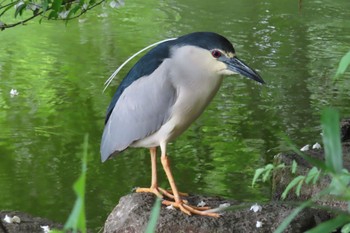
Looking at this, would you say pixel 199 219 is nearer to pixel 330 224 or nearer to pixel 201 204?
pixel 201 204

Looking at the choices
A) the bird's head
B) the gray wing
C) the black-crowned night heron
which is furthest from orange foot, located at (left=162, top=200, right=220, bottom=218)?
the bird's head

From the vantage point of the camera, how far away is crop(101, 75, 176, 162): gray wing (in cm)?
268

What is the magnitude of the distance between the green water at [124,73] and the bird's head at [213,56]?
166 centimetres

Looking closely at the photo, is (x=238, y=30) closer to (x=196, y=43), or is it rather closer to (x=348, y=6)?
(x=348, y=6)

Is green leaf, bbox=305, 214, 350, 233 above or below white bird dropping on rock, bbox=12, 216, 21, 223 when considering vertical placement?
above

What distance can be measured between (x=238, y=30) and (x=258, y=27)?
32 cm

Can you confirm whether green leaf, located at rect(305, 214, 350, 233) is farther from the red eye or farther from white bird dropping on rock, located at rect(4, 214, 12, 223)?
white bird dropping on rock, located at rect(4, 214, 12, 223)

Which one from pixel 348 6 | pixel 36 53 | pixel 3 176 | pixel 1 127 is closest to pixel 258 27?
pixel 348 6

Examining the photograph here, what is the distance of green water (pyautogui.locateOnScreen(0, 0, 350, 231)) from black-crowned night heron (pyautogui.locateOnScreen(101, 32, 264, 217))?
1270 mm

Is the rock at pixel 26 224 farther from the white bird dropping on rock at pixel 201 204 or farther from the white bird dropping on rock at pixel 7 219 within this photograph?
the white bird dropping on rock at pixel 201 204

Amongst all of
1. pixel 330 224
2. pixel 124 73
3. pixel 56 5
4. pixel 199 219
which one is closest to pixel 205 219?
pixel 199 219

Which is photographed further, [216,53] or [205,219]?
[205,219]

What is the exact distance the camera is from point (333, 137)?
90 cm

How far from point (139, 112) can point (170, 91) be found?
0.62 feet
